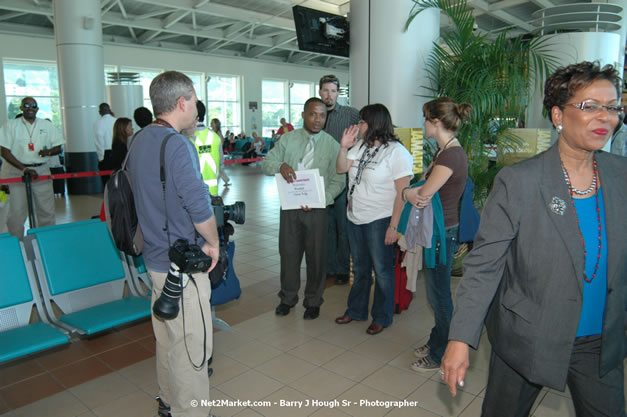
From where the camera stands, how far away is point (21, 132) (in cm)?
548

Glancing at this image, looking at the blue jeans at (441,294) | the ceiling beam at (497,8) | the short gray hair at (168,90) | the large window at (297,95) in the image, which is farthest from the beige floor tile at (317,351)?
the large window at (297,95)

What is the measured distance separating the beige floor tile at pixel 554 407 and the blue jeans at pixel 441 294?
0.60m

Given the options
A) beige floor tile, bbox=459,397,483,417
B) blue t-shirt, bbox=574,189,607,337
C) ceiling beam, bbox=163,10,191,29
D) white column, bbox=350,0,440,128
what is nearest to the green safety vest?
beige floor tile, bbox=459,397,483,417

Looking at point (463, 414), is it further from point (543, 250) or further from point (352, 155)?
point (352, 155)

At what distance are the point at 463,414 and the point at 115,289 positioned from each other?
2.58 metres

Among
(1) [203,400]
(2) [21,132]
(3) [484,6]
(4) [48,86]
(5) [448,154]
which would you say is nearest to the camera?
(1) [203,400]

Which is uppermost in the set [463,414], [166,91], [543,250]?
[166,91]

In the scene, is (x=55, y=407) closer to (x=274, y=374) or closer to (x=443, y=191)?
(x=274, y=374)

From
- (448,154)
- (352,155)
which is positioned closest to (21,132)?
(352,155)

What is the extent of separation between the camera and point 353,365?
3.05 m

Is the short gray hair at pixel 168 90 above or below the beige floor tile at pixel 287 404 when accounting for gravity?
above

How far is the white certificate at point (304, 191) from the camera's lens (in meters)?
3.51

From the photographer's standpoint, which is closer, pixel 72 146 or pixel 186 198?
pixel 186 198

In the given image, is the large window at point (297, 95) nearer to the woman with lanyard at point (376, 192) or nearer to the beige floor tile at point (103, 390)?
the woman with lanyard at point (376, 192)
